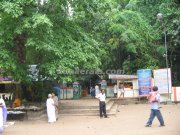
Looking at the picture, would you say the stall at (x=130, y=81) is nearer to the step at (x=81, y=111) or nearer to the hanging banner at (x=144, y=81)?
the hanging banner at (x=144, y=81)

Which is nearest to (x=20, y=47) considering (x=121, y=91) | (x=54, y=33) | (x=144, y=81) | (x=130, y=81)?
(x=54, y=33)

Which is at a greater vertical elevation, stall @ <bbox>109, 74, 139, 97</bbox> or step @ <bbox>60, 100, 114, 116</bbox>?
stall @ <bbox>109, 74, 139, 97</bbox>

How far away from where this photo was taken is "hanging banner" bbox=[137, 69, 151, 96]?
3133 centimetres

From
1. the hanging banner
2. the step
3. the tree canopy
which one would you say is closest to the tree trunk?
the tree canopy

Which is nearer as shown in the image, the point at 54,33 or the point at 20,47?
the point at 54,33

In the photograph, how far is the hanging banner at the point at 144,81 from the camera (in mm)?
31328

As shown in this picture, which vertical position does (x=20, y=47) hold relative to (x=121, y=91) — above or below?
above

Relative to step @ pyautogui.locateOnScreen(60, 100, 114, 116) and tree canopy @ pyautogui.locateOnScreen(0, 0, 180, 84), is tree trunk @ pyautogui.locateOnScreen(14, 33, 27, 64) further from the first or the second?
step @ pyautogui.locateOnScreen(60, 100, 114, 116)

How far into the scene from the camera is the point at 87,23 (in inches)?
1215

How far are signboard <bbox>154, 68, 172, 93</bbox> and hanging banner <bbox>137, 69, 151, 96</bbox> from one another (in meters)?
1.31

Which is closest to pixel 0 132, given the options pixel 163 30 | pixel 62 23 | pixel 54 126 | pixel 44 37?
pixel 54 126

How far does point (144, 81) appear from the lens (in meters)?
31.6

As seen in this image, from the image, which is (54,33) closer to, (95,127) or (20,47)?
(20,47)

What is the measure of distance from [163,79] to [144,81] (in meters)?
2.25
